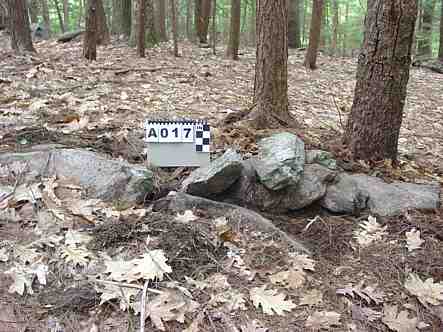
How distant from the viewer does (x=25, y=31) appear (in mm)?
7930

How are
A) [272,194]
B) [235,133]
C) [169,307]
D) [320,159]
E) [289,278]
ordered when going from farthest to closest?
[235,133], [320,159], [272,194], [289,278], [169,307]

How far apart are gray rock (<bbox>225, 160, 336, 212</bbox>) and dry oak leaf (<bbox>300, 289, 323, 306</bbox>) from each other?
1.02m

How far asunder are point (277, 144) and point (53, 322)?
221cm

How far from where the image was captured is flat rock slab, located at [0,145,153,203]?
10.4 ft

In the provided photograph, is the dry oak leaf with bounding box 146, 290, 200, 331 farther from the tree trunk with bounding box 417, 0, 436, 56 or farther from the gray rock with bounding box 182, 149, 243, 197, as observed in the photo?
the tree trunk with bounding box 417, 0, 436, 56

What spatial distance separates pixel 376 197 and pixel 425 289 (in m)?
1.05

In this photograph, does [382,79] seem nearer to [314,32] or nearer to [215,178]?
[215,178]

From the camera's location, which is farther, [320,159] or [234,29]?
[234,29]

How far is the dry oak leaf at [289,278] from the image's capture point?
2.48 meters

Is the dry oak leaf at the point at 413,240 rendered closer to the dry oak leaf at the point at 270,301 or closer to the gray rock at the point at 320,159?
the gray rock at the point at 320,159

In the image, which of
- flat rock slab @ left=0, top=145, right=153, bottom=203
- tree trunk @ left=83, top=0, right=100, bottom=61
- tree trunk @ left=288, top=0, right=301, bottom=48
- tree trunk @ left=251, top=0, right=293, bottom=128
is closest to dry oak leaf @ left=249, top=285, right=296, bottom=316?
flat rock slab @ left=0, top=145, right=153, bottom=203

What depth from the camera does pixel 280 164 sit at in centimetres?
337

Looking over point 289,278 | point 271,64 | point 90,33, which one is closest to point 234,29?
point 90,33

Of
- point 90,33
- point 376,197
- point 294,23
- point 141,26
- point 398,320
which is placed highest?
point 294,23
